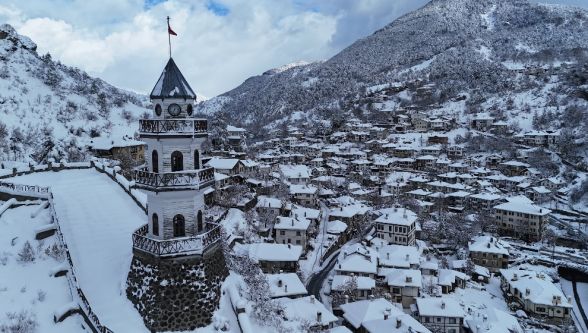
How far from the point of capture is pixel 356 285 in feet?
125

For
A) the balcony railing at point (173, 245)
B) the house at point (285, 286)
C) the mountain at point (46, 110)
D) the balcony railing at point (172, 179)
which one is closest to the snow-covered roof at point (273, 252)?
the house at point (285, 286)

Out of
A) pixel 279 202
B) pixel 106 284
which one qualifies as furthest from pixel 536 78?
pixel 106 284

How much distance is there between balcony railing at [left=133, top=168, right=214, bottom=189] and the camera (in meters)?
13.9

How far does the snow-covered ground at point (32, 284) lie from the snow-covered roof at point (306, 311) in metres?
15.9

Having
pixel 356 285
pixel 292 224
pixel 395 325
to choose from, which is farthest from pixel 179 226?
pixel 292 224

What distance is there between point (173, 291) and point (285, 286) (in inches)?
822

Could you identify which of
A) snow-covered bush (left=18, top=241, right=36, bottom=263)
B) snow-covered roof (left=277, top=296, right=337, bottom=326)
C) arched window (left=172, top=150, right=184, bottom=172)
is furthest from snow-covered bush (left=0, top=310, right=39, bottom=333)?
snow-covered roof (left=277, top=296, right=337, bottom=326)

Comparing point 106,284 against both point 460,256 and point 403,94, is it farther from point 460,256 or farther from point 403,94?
point 403,94

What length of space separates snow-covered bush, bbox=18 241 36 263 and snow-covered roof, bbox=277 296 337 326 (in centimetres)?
1621

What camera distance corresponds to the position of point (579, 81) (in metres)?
105

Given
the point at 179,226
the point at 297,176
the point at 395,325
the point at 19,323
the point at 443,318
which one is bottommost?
the point at 443,318

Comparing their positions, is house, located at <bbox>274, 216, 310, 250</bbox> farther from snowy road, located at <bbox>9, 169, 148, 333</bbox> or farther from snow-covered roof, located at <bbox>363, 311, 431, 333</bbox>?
A: snowy road, located at <bbox>9, 169, 148, 333</bbox>

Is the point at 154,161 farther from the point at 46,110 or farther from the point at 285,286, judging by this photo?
the point at 46,110

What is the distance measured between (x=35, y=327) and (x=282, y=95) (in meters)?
160
